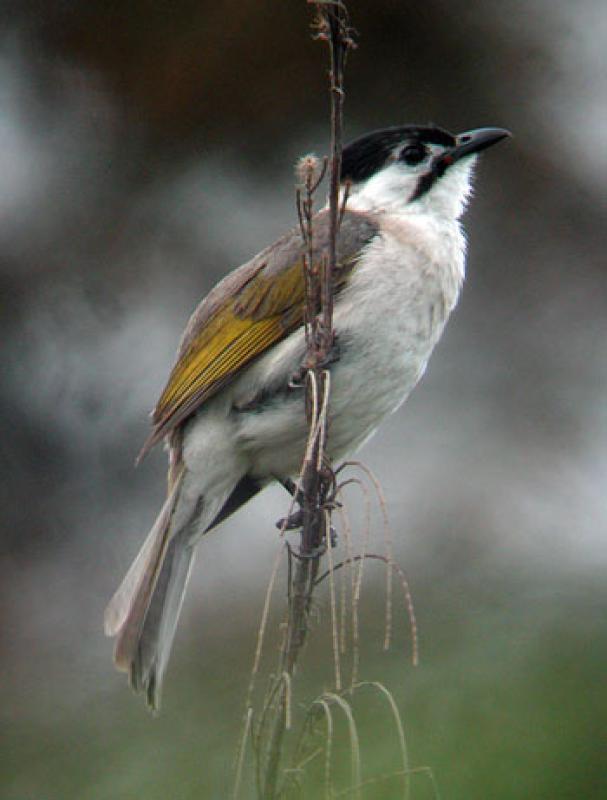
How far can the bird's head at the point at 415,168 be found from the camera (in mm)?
4043

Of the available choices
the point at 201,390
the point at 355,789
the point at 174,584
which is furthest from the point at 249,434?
the point at 355,789

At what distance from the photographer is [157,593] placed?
3.65 meters

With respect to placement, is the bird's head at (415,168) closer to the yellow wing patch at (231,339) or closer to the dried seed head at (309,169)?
the yellow wing patch at (231,339)

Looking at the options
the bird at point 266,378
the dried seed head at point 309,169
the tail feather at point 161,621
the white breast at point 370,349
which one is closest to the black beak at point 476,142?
the bird at point 266,378

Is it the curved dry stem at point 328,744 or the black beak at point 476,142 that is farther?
the black beak at point 476,142

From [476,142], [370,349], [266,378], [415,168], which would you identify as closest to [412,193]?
[415,168]

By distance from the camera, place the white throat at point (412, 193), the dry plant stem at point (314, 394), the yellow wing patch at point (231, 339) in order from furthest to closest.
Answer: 1. the white throat at point (412, 193)
2. the yellow wing patch at point (231, 339)
3. the dry plant stem at point (314, 394)

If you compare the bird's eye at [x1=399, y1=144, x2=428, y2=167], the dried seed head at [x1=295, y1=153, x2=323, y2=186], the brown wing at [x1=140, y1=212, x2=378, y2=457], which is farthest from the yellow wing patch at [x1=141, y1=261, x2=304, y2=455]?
the dried seed head at [x1=295, y1=153, x2=323, y2=186]

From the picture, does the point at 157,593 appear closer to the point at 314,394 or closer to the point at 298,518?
the point at 298,518

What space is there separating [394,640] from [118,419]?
2.91 m

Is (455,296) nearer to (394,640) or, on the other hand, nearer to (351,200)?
(351,200)

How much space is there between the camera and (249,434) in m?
3.66

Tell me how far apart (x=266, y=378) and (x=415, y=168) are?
35.7 inches

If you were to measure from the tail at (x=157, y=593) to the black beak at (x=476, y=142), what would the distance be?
3.74 feet
